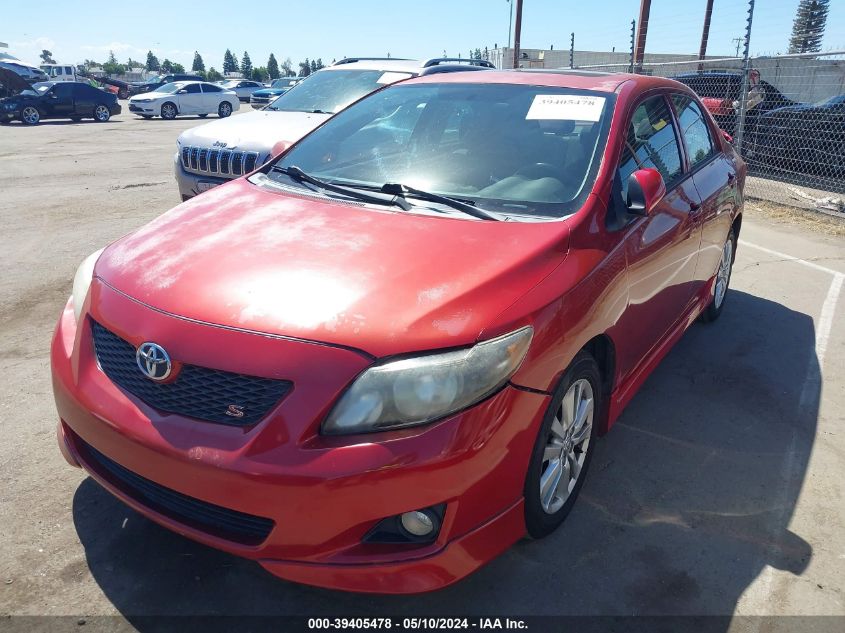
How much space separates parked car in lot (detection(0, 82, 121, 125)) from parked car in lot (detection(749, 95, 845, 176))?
22.1m

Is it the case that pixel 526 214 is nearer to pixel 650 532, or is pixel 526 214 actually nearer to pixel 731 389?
pixel 650 532

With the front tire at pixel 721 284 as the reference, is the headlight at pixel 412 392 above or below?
above

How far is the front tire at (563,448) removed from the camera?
232 cm

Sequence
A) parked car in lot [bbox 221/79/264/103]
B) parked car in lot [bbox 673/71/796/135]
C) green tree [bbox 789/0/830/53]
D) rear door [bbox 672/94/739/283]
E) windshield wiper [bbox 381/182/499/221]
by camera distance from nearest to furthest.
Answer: windshield wiper [bbox 381/182/499/221] < rear door [bbox 672/94/739/283] < parked car in lot [bbox 673/71/796/135] < parked car in lot [bbox 221/79/264/103] < green tree [bbox 789/0/830/53]

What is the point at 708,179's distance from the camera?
4.14 metres

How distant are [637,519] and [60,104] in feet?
84.6

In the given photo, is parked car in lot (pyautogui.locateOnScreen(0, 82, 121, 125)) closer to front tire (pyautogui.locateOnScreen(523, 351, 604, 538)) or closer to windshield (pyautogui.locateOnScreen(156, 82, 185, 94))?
windshield (pyautogui.locateOnScreen(156, 82, 185, 94))

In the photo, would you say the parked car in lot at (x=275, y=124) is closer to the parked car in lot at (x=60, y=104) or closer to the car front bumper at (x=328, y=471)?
the car front bumper at (x=328, y=471)

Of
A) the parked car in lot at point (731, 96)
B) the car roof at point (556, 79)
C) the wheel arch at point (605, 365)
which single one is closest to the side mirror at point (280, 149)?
the car roof at point (556, 79)

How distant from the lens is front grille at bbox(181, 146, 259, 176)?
655 centimetres

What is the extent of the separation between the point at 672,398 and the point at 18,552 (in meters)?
3.30

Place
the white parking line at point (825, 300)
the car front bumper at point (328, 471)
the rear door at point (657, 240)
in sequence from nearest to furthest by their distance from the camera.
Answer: the car front bumper at point (328, 471)
the rear door at point (657, 240)
the white parking line at point (825, 300)

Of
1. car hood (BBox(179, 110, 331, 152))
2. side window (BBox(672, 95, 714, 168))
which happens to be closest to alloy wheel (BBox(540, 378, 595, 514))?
side window (BBox(672, 95, 714, 168))

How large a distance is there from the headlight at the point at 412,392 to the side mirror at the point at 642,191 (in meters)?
1.22
